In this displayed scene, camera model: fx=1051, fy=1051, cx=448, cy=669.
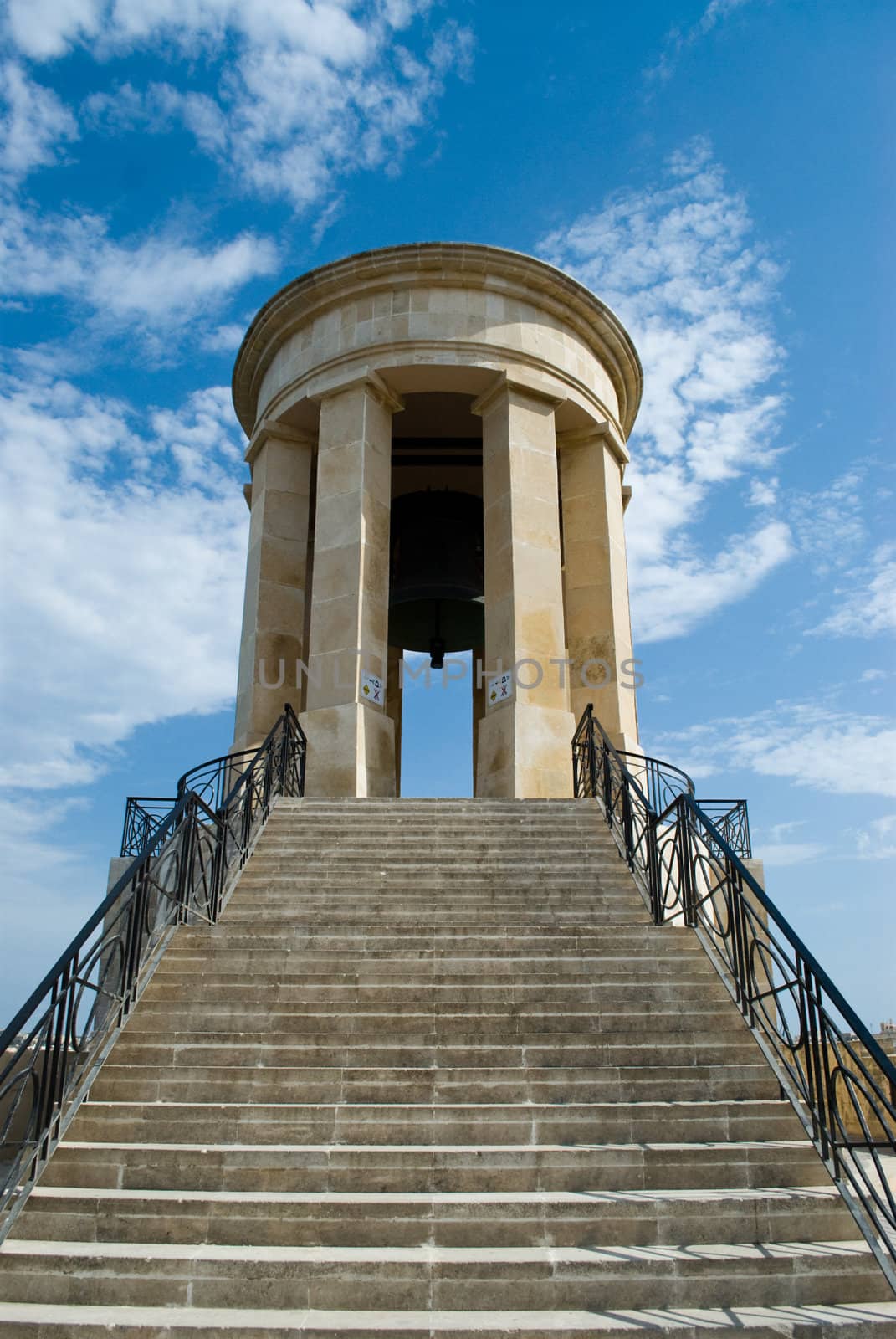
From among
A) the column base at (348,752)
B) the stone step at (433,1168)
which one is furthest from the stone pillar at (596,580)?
the stone step at (433,1168)

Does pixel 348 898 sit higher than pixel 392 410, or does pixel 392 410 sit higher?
pixel 392 410

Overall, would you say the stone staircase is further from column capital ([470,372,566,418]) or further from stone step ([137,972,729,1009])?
column capital ([470,372,566,418])

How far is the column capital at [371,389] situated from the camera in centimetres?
1474

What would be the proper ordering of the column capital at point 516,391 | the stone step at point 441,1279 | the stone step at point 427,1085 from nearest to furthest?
the stone step at point 441,1279
the stone step at point 427,1085
the column capital at point 516,391

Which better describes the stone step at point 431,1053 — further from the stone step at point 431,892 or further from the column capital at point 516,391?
the column capital at point 516,391

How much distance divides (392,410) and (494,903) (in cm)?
941

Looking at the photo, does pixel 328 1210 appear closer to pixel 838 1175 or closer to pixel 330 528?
pixel 838 1175

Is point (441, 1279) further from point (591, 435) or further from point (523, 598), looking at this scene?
point (591, 435)

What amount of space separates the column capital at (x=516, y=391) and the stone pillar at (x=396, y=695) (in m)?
5.96

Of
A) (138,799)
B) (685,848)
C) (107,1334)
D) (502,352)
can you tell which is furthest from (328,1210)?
(502,352)

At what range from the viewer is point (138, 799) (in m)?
12.6

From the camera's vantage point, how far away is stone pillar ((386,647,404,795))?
19188mm

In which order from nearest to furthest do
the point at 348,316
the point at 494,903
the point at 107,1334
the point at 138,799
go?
the point at 107,1334
the point at 494,903
the point at 138,799
the point at 348,316

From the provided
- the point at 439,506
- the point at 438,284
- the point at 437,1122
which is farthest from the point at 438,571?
the point at 437,1122
